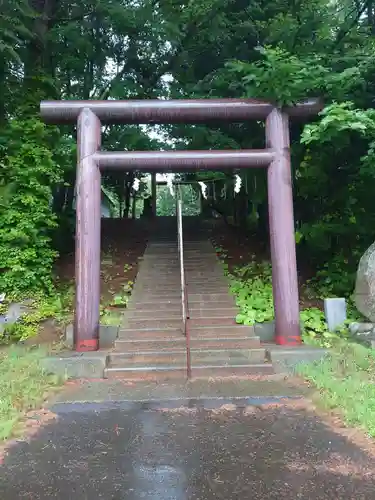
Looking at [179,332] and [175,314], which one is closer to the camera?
[179,332]

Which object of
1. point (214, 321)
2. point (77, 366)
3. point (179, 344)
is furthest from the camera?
point (214, 321)

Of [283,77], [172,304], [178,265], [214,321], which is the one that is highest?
[283,77]

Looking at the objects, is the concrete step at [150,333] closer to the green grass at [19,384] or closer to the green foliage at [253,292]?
the green foliage at [253,292]

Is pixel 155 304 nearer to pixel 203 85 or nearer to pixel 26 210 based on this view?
pixel 26 210

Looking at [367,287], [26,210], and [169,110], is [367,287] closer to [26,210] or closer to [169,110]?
[169,110]

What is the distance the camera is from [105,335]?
6633 mm

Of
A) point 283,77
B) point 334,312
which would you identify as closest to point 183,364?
point 334,312

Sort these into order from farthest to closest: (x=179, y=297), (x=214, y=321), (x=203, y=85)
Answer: (x=203, y=85), (x=179, y=297), (x=214, y=321)

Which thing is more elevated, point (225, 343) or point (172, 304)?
point (172, 304)

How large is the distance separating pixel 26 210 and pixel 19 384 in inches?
152

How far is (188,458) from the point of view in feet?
10.3

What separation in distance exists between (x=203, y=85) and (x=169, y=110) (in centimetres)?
252

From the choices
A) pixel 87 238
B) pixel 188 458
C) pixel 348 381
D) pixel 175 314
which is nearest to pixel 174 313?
pixel 175 314

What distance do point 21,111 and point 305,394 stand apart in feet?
24.3
